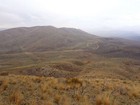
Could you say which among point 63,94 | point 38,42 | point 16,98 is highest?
point 16,98

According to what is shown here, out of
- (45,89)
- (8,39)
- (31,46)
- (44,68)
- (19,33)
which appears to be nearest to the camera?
(45,89)

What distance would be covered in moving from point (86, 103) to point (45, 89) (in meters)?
2.48

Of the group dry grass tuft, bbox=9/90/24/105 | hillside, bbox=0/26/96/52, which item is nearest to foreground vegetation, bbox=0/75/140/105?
dry grass tuft, bbox=9/90/24/105

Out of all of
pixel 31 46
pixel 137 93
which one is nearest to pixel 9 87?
pixel 137 93

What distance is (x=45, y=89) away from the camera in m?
12.1

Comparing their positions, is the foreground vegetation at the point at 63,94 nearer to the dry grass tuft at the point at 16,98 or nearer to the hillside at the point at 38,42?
the dry grass tuft at the point at 16,98

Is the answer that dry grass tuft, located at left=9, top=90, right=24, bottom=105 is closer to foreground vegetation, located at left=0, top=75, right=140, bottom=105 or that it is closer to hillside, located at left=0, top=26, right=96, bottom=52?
foreground vegetation, located at left=0, top=75, right=140, bottom=105

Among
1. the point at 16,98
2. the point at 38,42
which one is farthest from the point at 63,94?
the point at 38,42

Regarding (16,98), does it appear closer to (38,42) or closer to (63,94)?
(63,94)

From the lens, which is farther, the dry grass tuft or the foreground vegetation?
the foreground vegetation

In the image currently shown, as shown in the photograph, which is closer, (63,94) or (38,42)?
(63,94)

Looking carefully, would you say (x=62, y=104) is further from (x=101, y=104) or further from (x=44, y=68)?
(x=44, y=68)

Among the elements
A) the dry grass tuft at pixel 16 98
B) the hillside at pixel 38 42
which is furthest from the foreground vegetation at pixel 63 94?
the hillside at pixel 38 42

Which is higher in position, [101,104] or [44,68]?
[101,104]
